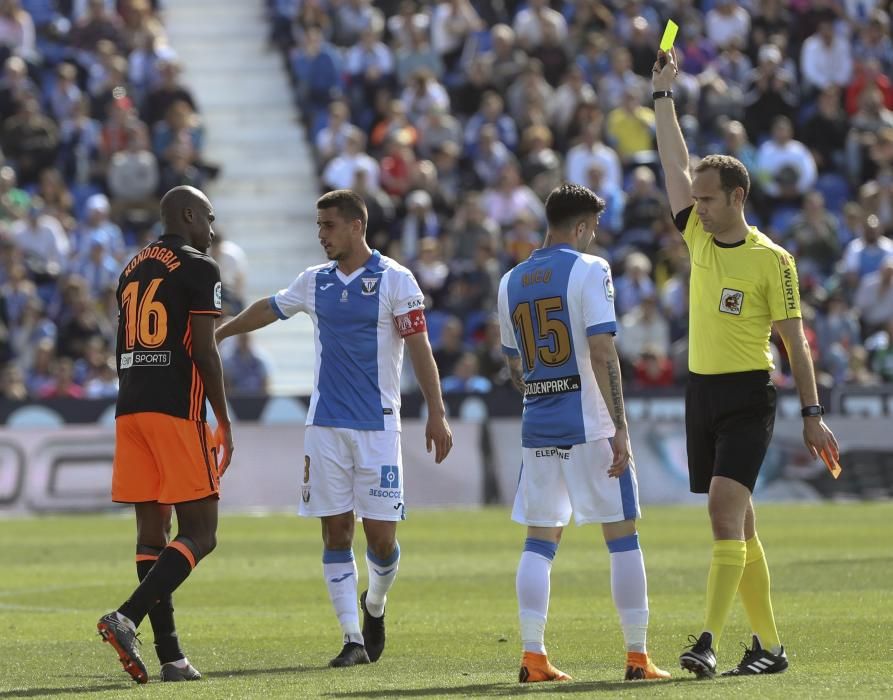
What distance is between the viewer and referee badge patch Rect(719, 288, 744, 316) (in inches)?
341

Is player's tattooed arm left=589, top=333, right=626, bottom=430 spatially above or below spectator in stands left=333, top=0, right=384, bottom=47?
below

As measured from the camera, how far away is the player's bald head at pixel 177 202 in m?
9.09

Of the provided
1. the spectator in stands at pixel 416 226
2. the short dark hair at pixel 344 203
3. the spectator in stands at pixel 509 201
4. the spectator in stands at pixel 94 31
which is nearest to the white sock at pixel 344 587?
the short dark hair at pixel 344 203

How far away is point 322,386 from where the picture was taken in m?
9.60

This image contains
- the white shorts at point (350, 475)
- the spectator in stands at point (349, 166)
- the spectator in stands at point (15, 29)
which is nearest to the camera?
the white shorts at point (350, 475)

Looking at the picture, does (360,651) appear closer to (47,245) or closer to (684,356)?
(684,356)

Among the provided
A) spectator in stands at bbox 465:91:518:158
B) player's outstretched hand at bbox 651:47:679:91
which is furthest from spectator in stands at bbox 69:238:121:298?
player's outstretched hand at bbox 651:47:679:91

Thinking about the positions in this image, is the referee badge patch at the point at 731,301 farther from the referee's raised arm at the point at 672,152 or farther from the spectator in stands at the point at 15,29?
the spectator in stands at the point at 15,29

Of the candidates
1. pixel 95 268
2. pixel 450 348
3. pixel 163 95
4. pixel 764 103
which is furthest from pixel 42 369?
→ pixel 764 103

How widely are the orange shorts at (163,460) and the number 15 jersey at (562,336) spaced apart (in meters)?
1.58

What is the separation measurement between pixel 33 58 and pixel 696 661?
2159 cm

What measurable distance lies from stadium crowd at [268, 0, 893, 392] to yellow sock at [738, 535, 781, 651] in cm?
1444

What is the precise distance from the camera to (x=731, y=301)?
868 cm

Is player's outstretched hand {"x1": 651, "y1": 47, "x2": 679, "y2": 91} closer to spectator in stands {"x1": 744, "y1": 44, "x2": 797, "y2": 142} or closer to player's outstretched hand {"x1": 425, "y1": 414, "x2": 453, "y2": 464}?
player's outstretched hand {"x1": 425, "y1": 414, "x2": 453, "y2": 464}
